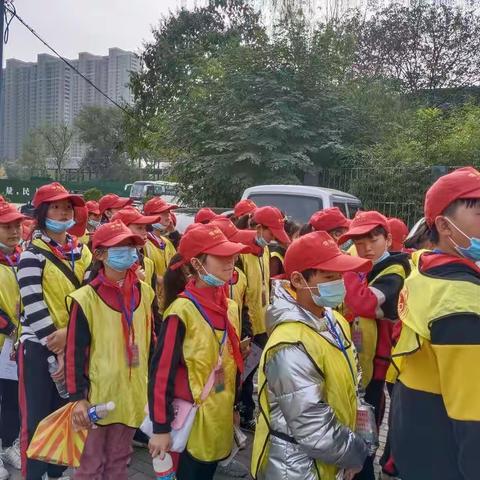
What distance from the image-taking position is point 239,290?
454cm

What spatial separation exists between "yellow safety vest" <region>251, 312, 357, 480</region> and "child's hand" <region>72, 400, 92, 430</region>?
1.17 meters

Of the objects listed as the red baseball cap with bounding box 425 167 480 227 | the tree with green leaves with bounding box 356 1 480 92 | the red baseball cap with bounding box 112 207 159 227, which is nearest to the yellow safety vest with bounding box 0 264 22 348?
the red baseball cap with bounding box 112 207 159 227

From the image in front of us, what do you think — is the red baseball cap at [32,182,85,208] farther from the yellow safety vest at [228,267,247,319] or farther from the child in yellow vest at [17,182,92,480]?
the yellow safety vest at [228,267,247,319]

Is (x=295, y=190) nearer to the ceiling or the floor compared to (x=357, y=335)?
nearer to the ceiling

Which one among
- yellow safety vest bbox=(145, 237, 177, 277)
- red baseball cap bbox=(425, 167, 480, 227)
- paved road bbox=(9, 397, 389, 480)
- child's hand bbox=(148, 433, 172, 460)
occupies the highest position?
red baseball cap bbox=(425, 167, 480, 227)

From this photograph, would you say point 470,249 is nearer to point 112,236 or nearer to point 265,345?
point 265,345

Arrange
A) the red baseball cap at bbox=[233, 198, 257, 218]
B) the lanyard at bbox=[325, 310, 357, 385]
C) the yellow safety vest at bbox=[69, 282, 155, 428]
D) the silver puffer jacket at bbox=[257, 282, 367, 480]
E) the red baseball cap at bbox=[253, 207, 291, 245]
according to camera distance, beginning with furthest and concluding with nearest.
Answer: the red baseball cap at bbox=[233, 198, 257, 218] → the red baseball cap at bbox=[253, 207, 291, 245] → the yellow safety vest at bbox=[69, 282, 155, 428] → the lanyard at bbox=[325, 310, 357, 385] → the silver puffer jacket at bbox=[257, 282, 367, 480]

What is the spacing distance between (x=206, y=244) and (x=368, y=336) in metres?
1.24

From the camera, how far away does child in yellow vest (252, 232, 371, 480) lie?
6.97ft

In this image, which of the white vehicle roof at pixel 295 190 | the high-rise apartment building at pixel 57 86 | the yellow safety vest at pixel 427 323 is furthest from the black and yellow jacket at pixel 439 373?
the high-rise apartment building at pixel 57 86

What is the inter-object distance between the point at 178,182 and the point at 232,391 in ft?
39.8

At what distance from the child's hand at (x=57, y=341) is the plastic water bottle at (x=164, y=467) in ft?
3.81

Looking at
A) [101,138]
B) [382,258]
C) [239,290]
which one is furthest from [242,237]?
[101,138]

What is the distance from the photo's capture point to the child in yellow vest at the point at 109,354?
317 centimetres
